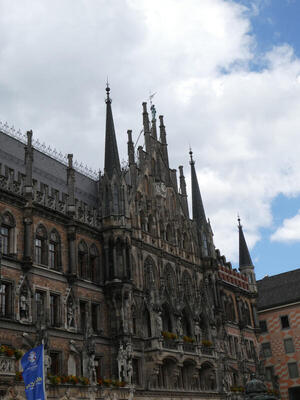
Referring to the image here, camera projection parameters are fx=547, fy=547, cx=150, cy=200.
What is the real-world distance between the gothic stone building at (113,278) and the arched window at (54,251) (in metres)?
0.07

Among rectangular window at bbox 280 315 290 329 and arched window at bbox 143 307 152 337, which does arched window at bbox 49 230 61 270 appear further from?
rectangular window at bbox 280 315 290 329

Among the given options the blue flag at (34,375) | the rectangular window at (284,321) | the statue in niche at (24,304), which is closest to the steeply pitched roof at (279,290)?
the rectangular window at (284,321)

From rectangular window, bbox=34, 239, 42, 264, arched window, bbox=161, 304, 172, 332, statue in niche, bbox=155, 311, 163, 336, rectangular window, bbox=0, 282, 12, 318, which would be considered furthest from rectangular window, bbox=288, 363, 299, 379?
rectangular window, bbox=0, 282, 12, 318

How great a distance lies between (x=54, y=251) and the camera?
3606 centimetres

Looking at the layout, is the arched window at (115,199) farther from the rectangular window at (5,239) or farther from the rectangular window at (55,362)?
the rectangular window at (55,362)

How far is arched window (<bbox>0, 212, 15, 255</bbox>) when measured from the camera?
106ft

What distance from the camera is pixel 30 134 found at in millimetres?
35719

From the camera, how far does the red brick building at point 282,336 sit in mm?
59844

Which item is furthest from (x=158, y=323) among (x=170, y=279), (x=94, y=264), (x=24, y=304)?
(x=24, y=304)

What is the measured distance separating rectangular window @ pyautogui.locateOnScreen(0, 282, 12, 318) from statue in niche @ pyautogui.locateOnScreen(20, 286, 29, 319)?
0.81 m

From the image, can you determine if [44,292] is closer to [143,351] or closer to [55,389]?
[55,389]

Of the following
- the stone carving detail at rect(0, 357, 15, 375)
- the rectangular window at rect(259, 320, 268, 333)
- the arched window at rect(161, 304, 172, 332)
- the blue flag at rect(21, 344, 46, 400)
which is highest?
the rectangular window at rect(259, 320, 268, 333)

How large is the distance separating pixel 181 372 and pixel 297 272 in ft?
101

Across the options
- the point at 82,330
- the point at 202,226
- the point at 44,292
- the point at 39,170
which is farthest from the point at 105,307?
the point at 202,226
